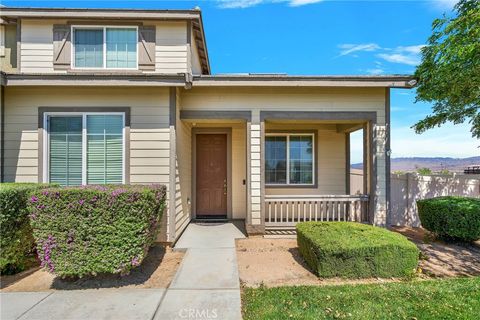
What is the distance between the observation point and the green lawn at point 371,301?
289cm

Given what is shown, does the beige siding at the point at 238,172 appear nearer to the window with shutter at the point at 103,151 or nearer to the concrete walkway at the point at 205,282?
the concrete walkway at the point at 205,282

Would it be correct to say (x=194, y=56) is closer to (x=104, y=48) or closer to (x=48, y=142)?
(x=104, y=48)

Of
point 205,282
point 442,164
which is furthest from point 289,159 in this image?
point 442,164

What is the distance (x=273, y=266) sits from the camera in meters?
4.39

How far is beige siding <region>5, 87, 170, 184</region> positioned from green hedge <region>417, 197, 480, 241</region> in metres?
6.12

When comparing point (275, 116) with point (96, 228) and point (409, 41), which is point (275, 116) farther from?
point (409, 41)

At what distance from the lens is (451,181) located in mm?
6770

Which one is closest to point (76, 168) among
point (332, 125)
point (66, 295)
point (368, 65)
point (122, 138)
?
point (122, 138)

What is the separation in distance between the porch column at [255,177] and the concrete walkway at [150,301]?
1671 millimetres

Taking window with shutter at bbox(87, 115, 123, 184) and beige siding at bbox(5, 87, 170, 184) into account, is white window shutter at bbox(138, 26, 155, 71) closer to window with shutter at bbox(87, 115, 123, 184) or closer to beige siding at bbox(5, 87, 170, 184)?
beige siding at bbox(5, 87, 170, 184)

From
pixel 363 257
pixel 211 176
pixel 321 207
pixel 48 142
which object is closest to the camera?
pixel 363 257

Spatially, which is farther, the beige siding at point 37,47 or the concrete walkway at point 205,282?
the beige siding at point 37,47
